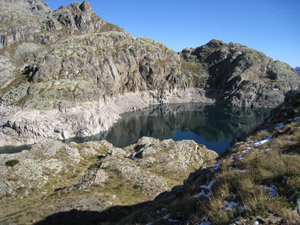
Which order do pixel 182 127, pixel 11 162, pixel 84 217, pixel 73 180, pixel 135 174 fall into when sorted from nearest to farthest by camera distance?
pixel 84 217 < pixel 11 162 < pixel 73 180 < pixel 135 174 < pixel 182 127

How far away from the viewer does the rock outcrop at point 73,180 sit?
2273cm

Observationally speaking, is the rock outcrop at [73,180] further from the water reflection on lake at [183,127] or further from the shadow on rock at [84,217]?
the water reflection on lake at [183,127]

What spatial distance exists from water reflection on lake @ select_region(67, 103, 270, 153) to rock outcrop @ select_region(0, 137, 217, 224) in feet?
171

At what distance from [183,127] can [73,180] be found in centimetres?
10942

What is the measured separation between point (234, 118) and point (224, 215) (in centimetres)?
16396

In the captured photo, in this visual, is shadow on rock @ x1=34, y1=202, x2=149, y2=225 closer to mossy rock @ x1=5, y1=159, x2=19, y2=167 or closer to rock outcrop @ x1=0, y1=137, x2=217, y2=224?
rock outcrop @ x1=0, y1=137, x2=217, y2=224

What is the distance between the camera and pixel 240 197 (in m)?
8.12

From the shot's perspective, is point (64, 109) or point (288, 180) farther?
point (64, 109)

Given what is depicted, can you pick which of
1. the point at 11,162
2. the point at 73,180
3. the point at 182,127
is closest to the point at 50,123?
the point at 11,162

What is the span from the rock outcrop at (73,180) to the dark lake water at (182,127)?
174ft

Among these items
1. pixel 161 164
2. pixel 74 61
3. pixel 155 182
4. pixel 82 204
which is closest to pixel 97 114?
pixel 74 61

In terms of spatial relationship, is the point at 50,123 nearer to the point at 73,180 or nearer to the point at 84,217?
the point at 73,180

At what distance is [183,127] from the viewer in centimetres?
13550

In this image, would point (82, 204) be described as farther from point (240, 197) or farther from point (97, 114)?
point (97, 114)
